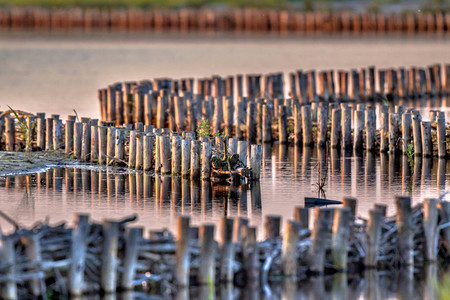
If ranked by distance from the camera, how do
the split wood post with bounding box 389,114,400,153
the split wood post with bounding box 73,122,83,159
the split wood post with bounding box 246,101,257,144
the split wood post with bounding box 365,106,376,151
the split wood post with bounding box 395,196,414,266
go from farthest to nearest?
the split wood post with bounding box 246,101,257,144
the split wood post with bounding box 365,106,376,151
the split wood post with bounding box 389,114,400,153
the split wood post with bounding box 73,122,83,159
the split wood post with bounding box 395,196,414,266

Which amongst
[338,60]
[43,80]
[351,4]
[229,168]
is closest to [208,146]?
[229,168]

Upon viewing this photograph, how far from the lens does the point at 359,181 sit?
74.5 feet

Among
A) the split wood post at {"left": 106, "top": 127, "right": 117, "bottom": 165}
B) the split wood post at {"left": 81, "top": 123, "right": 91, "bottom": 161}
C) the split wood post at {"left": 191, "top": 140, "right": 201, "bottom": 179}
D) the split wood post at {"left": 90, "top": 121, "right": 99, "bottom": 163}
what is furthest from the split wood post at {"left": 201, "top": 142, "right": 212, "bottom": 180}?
the split wood post at {"left": 81, "top": 123, "right": 91, "bottom": 161}

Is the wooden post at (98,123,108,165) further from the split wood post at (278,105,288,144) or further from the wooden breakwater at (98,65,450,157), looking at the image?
the split wood post at (278,105,288,144)

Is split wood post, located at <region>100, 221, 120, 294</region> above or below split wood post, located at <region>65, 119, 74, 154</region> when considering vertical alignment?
below

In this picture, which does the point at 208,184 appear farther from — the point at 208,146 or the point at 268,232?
the point at 268,232

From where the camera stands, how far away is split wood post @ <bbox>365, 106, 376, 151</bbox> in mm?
26203

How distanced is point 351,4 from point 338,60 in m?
44.7

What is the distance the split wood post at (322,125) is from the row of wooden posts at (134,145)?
4.50m

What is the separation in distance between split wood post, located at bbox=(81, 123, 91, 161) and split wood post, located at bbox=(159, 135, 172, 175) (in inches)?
92.8

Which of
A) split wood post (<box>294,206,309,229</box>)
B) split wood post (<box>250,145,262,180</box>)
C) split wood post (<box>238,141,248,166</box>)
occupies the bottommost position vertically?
split wood post (<box>294,206,309,229</box>)

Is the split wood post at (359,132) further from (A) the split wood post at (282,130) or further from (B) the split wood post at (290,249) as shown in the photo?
(B) the split wood post at (290,249)

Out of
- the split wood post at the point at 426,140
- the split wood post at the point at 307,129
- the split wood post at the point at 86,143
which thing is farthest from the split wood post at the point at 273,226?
the split wood post at the point at 307,129

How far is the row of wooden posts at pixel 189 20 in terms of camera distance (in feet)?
282
